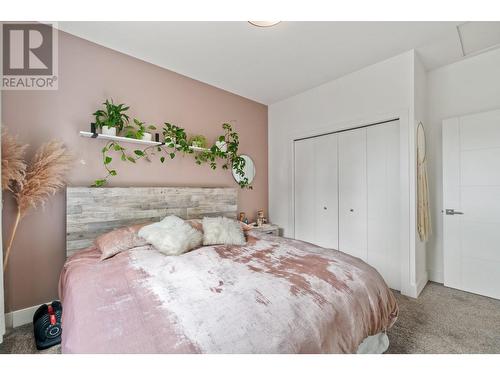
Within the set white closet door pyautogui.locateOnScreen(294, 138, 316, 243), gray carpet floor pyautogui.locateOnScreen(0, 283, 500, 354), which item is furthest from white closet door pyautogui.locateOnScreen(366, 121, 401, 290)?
white closet door pyautogui.locateOnScreen(294, 138, 316, 243)

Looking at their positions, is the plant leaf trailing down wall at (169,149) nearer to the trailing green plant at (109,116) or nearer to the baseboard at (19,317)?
the trailing green plant at (109,116)

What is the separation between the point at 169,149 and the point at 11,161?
4.28 feet

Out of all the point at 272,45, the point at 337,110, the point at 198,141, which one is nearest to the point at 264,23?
the point at 272,45

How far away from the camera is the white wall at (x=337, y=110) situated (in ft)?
7.55

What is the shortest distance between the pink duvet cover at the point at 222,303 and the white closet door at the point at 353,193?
1258mm

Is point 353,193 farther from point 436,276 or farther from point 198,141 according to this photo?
point 198,141

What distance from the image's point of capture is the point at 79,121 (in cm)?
204

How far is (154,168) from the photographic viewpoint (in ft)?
8.12

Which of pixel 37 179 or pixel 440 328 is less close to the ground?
pixel 37 179

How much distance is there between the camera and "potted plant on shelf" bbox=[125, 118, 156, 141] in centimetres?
A: 221

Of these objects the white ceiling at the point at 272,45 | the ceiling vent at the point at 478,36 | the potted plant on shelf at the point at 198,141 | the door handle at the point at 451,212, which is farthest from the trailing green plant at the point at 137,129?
the door handle at the point at 451,212

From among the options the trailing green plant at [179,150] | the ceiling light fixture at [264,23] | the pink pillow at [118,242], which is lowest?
the pink pillow at [118,242]

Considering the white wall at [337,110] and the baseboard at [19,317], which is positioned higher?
the white wall at [337,110]

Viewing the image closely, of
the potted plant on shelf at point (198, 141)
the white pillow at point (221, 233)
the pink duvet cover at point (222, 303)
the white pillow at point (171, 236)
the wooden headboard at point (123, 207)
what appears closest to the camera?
the pink duvet cover at point (222, 303)
